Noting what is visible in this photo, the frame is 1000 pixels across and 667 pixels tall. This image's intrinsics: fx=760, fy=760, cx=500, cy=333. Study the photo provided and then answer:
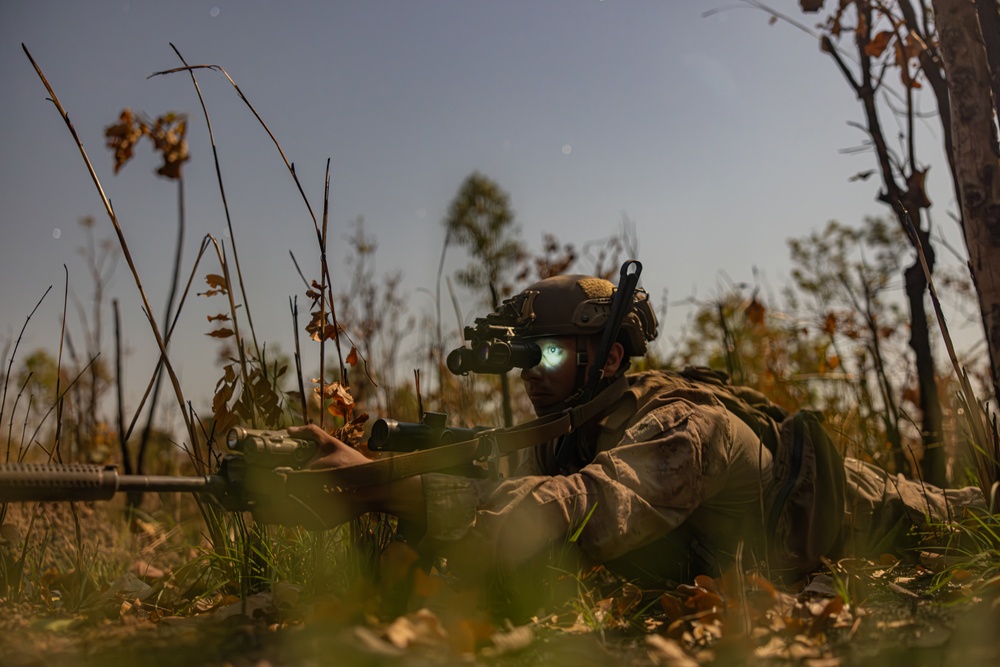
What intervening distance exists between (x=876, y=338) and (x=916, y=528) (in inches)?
55.2

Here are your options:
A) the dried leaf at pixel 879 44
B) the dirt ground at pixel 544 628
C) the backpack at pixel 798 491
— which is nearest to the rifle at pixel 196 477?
the dirt ground at pixel 544 628

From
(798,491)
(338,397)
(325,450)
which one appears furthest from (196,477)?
(798,491)

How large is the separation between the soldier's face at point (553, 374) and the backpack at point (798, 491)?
613 mm

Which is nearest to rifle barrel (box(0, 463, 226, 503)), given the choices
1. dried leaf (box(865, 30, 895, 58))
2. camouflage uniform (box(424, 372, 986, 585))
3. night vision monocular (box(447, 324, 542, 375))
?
camouflage uniform (box(424, 372, 986, 585))

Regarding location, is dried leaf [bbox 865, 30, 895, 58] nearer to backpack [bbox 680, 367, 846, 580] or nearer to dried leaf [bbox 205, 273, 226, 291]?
backpack [bbox 680, 367, 846, 580]

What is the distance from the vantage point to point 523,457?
3.68m

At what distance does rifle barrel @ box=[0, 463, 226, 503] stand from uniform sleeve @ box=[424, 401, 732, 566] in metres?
0.75

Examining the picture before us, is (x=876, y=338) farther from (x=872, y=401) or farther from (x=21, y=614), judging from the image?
(x=21, y=614)

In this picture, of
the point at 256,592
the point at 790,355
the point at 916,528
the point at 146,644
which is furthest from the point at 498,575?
the point at 790,355

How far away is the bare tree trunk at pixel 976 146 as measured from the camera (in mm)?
3125

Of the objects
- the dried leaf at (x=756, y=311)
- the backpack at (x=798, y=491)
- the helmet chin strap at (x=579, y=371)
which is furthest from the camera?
the dried leaf at (x=756, y=311)

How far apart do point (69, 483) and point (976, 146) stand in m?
3.49

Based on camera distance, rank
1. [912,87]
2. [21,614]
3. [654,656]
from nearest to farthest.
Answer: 1. [654,656]
2. [21,614]
3. [912,87]

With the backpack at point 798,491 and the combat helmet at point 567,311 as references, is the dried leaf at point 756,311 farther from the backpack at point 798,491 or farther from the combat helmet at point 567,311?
the combat helmet at point 567,311
